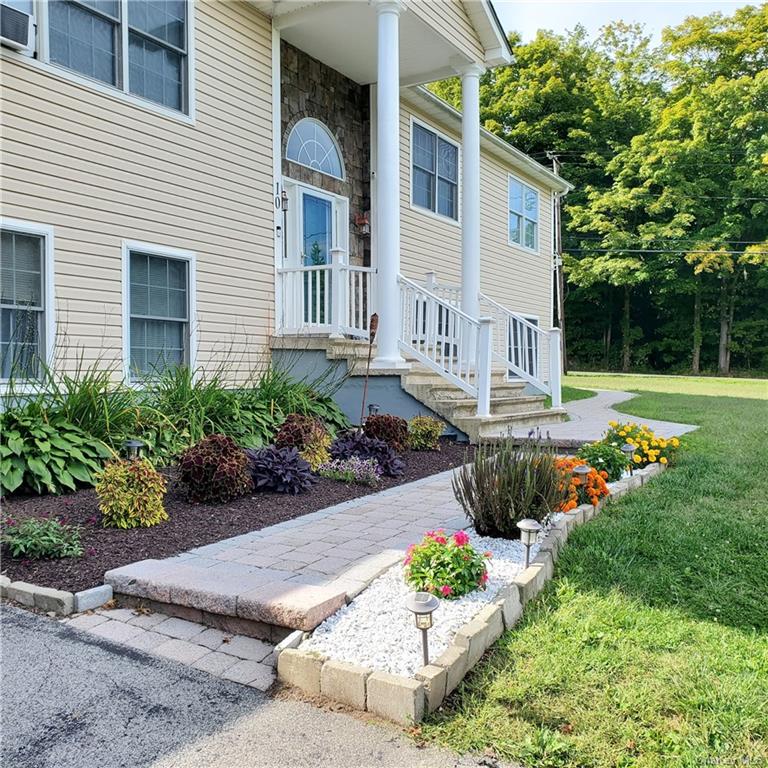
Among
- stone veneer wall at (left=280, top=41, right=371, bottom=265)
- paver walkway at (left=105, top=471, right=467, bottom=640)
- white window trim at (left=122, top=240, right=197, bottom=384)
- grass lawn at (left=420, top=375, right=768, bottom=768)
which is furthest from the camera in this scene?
stone veneer wall at (left=280, top=41, right=371, bottom=265)

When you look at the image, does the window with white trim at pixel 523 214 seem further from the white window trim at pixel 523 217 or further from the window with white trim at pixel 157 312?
the window with white trim at pixel 157 312

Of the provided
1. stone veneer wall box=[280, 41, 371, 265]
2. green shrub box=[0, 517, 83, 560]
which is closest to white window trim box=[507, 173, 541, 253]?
stone veneer wall box=[280, 41, 371, 265]

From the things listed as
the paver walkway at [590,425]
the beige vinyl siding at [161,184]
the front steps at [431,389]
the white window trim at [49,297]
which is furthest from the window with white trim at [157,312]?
the paver walkway at [590,425]

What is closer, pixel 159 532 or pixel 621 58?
pixel 159 532

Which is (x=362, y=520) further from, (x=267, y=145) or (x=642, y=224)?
(x=642, y=224)

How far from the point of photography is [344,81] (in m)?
9.73

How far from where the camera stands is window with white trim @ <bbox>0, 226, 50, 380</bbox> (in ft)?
18.8

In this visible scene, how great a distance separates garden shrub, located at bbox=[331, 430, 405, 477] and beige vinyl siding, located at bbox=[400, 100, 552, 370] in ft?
16.5

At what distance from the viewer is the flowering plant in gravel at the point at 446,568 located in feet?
9.40

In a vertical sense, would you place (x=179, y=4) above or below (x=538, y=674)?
above

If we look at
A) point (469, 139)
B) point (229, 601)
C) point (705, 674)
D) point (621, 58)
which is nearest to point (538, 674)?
point (705, 674)

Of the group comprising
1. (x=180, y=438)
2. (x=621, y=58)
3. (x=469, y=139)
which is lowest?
(x=180, y=438)

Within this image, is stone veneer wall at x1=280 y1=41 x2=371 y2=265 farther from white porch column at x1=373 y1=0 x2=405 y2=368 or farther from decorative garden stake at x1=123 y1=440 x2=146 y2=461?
decorative garden stake at x1=123 y1=440 x2=146 y2=461

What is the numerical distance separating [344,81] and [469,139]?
79.8 inches
